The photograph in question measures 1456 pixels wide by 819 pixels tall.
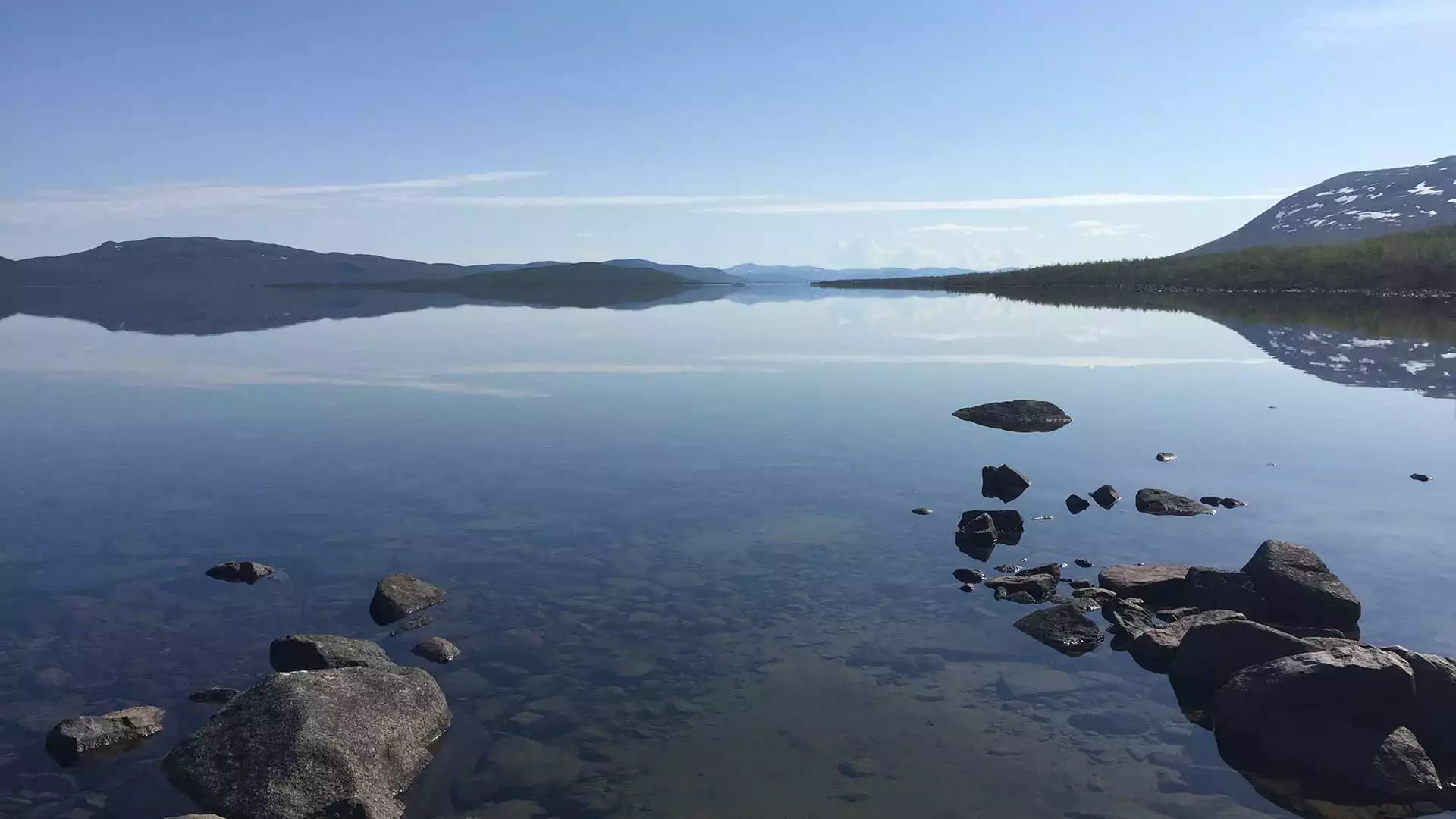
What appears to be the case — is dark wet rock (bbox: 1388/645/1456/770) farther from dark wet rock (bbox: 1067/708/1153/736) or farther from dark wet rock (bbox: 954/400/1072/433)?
dark wet rock (bbox: 954/400/1072/433)

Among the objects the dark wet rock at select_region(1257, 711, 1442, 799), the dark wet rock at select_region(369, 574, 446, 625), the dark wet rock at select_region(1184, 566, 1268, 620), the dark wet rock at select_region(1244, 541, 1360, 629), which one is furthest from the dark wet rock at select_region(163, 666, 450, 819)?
the dark wet rock at select_region(1244, 541, 1360, 629)

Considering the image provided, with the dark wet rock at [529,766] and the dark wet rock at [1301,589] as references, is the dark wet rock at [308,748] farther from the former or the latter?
the dark wet rock at [1301,589]

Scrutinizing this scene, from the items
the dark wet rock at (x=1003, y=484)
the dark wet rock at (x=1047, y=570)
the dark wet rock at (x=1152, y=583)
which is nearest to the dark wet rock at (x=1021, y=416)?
the dark wet rock at (x=1003, y=484)

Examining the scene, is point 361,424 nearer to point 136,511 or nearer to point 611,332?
point 136,511

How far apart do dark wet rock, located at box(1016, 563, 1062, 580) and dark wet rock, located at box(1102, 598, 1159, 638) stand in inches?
66.0

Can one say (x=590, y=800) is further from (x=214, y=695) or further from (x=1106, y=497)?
(x=1106, y=497)

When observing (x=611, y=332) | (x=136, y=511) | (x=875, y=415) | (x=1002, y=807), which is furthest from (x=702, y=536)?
(x=611, y=332)

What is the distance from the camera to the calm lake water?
41.5 feet

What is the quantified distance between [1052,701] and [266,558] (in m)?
18.3

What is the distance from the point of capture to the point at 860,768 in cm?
1249

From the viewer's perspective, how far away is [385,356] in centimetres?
6931

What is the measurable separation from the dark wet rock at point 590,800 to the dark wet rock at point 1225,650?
34.2ft

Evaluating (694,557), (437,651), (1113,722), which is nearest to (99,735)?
(437,651)

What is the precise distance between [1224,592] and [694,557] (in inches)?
468
